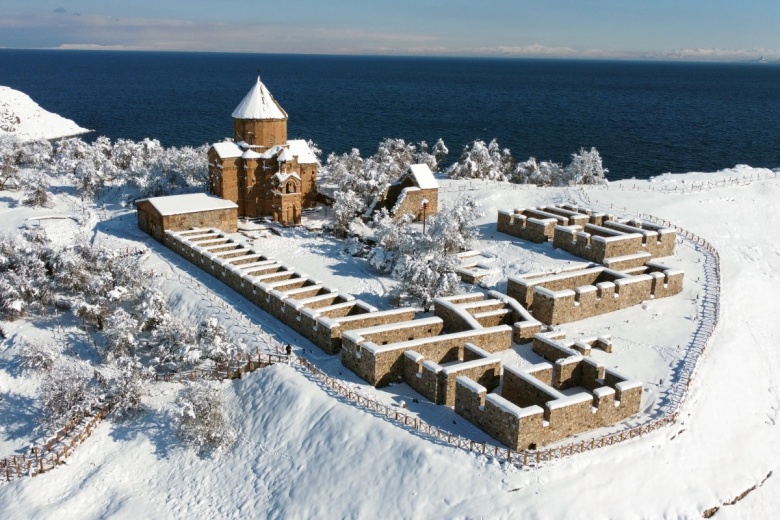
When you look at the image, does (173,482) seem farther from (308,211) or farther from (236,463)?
(308,211)

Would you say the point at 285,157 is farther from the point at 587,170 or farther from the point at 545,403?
the point at 545,403

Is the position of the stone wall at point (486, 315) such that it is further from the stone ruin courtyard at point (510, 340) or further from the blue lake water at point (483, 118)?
the blue lake water at point (483, 118)

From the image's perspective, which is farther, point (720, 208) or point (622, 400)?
point (720, 208)

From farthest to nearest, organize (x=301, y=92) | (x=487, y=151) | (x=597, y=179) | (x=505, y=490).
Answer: (x=301, y=92) < (x=487, y=151) < (x=597, y=179) < (x=505, y=490)

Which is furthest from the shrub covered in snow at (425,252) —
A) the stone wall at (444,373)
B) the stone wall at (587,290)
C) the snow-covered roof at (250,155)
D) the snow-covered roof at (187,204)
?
the snow-covered roof at (187,204)

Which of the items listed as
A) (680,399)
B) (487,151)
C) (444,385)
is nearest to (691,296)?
(680,399)
